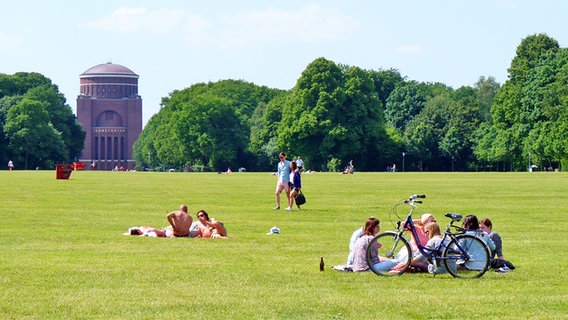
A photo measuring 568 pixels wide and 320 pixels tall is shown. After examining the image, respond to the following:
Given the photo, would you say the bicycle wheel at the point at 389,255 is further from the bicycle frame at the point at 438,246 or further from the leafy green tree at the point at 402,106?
the leafy green tree at the point at 402,106

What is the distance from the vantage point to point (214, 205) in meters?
42.1

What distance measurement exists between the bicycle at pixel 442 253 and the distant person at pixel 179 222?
8.59 m

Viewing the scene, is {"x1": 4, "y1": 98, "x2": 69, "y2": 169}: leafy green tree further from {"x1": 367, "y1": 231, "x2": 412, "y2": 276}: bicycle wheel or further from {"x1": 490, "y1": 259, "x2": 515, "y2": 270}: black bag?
{"x1": 367, "y1": 231, "x2": 412, "y2": 276}: bicycle wheel

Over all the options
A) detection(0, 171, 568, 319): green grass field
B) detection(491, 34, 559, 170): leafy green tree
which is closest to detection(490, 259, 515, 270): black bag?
detection(0, 171, 568, 319): green grass field

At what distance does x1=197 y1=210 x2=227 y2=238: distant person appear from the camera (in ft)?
89.5

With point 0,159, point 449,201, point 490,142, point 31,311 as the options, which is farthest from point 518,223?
point 0,159

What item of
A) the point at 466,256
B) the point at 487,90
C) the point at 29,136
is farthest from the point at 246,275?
the point at 487,90

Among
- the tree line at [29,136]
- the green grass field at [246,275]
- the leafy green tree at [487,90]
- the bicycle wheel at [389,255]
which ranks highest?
the leafy green tree at [487,90]

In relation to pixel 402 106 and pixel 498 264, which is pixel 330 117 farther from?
pixel 498 264

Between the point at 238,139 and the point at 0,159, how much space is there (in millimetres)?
30553

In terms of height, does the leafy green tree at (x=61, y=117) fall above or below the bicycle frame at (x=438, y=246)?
above

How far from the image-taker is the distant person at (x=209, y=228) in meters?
27.3

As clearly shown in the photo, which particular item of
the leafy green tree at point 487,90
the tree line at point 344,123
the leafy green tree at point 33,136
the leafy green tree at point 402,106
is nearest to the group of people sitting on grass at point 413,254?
the tree line at point 344,123

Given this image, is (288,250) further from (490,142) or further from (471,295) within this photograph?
(490,142)
